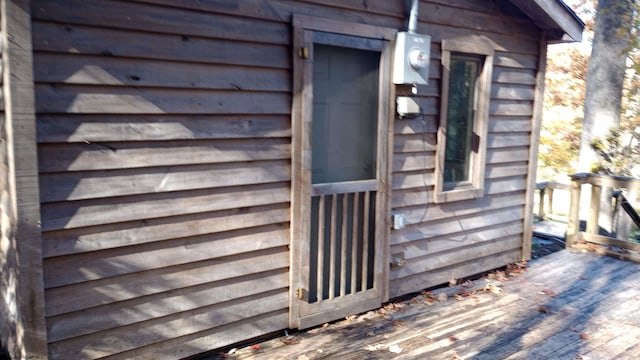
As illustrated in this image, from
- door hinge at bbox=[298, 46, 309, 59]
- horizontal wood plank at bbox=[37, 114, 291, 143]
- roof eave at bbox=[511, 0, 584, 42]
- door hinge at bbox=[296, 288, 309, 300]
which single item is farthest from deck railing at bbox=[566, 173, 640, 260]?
horizontal wood plank at bbox=[37, 114, 291, 143]

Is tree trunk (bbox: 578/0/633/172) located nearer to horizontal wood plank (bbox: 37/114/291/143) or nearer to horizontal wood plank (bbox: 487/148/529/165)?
horizontal wood plank (bbox: 487/148/529/165)

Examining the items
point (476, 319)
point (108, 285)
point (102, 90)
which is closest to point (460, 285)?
point (476, 319)

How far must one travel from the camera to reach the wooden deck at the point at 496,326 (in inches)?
131

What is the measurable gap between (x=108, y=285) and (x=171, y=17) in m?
1.50

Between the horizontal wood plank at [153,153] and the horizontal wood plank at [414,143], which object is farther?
the horizontal wood plank at [414,143]

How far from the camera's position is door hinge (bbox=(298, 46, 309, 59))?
3311mm

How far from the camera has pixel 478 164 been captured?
4758 millimetres

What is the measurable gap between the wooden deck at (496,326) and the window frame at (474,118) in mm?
886

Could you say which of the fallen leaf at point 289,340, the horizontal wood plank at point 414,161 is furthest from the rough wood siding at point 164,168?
the horizontal wood plank at point 414,161

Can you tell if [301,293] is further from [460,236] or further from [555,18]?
[555,18]

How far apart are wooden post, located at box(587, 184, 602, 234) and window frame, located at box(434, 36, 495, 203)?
205 centimetres

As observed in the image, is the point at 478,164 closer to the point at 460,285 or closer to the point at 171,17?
the point at 460,285

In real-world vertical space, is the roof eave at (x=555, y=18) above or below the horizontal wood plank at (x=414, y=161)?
above

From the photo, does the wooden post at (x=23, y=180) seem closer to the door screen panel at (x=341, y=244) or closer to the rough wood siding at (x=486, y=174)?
the door screen panel at (x=341, y=244)
